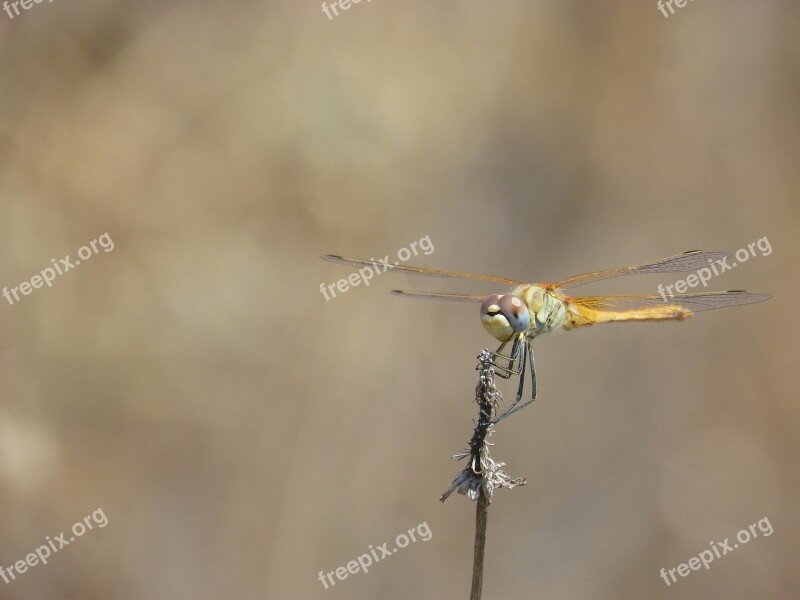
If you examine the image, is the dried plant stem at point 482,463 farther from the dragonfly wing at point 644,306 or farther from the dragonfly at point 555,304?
the dragonfly wing at point 644,306

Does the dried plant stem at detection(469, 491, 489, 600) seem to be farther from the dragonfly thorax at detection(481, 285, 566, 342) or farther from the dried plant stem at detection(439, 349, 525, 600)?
the dragonfly thorax at detection(481, 285, 566, 342)

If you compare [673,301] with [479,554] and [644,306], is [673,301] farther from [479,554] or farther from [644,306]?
[479,554]

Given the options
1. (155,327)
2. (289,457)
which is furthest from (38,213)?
(289,457)

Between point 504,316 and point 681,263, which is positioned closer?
point 504,316

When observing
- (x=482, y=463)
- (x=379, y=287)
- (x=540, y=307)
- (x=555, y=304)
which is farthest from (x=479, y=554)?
(x=379, y=287)

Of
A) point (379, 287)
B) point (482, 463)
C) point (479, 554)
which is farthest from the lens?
point (379, 287)

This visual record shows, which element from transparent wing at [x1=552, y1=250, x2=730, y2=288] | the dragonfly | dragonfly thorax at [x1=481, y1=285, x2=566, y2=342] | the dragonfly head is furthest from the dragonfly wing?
the dragonfly head
